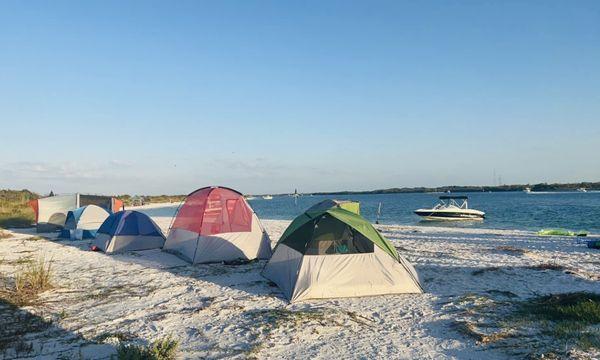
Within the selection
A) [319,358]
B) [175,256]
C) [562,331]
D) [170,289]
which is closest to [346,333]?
[319,358]

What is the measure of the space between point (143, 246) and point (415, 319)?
10956 mm

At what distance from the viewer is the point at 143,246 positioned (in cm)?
1481

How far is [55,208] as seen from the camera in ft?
73.3

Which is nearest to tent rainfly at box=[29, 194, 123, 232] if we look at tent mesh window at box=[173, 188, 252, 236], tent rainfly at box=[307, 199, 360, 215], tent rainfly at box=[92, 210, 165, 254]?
tent rainfly at box=[92, 210, 165, 254]

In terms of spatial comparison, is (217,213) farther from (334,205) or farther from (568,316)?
(568,316)

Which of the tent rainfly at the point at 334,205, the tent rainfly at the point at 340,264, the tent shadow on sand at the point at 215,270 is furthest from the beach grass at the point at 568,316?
the tent rainfly at the point at 334,205

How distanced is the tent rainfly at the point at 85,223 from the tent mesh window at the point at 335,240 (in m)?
13.7

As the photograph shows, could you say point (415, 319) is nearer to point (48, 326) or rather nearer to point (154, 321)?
point (154, 321)

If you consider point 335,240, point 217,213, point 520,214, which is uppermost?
point 217,213

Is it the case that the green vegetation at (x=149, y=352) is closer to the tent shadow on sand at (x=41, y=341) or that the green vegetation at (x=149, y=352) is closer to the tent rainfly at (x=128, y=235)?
the tent shadow on sand at (x=41, y=341)

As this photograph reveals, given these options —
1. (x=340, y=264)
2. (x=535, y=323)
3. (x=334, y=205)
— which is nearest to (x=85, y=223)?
(x=334, y=205)

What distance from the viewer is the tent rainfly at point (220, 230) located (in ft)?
39.7

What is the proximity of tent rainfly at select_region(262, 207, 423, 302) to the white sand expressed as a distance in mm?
282

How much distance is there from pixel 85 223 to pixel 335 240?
14278mm
